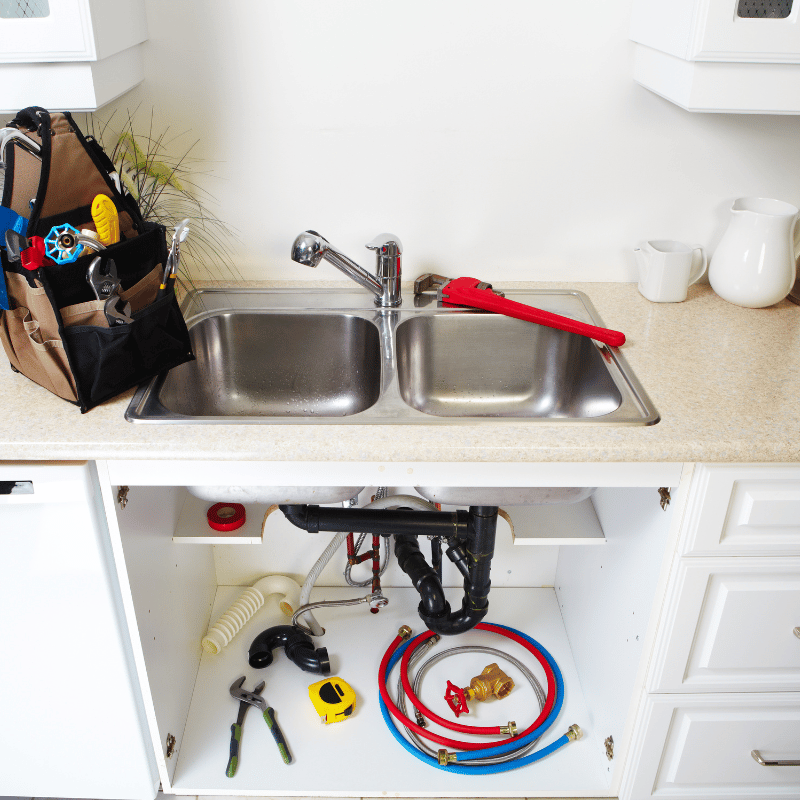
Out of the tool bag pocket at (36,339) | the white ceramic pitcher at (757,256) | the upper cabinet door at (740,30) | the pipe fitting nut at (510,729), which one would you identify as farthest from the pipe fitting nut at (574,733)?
the upper cabinet door at (740,30)

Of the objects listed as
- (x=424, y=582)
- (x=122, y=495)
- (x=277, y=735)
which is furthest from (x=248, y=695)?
(x=122, y=495)

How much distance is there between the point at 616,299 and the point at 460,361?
0.36 meters

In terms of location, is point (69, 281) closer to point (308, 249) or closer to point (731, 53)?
point (308, 249)

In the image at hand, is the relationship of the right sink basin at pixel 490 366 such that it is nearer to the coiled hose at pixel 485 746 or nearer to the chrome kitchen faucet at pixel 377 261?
the chrome kitchen faucet at pixel 377 261

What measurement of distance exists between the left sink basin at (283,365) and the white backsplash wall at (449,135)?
173 mm

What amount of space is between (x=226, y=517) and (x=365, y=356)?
0.43m

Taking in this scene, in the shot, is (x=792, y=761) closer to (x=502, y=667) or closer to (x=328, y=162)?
(x=502, y=667)

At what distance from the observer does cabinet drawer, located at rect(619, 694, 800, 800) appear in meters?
1.31

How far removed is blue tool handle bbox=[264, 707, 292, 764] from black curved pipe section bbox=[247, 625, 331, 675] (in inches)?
5.4

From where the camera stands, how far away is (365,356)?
1.52m

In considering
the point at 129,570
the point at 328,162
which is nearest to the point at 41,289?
the point at 129,570

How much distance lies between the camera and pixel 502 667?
68.9 inches

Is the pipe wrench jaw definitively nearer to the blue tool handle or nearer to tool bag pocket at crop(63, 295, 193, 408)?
tool bag pocket at crop(63, 295, 193, 408)

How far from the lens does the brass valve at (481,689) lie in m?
1.63
